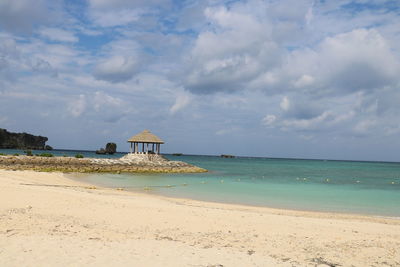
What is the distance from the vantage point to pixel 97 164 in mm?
42594

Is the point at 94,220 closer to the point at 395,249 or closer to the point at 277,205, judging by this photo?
the point at 395,249

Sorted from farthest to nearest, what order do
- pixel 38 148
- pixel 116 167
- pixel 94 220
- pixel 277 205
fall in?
pixel 38 148 → pixel 116 167 → pixel 277 205 → pixel 94 220

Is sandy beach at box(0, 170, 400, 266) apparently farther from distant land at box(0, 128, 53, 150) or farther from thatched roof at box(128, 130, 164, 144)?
distant land at box(0, 128, 53, 150)

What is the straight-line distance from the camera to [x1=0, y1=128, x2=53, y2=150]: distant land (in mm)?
117062

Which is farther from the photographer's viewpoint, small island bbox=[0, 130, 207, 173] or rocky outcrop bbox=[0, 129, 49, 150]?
rocky outcrop bbox=[0, 129, 49, 150]

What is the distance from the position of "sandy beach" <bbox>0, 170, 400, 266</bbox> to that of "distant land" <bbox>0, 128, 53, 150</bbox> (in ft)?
393

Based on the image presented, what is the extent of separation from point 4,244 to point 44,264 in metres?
1.52

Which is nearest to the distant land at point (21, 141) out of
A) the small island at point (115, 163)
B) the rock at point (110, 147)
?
the rock at point (110, 147)

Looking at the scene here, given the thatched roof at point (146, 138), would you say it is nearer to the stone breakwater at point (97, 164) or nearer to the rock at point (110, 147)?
the stone breakwater at point (97, 164)

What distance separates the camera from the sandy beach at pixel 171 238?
666 centimetres

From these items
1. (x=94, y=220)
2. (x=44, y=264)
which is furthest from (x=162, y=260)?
(x=94, y=220)

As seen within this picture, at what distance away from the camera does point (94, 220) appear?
9.95 metres

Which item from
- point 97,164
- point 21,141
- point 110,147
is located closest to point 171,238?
point 97,164

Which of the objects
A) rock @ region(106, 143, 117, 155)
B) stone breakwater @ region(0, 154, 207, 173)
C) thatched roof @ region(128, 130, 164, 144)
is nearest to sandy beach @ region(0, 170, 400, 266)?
stone breakwater @ region(0, 154, 207, 173)
